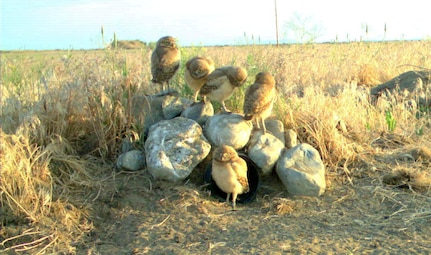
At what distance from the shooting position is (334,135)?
573cm

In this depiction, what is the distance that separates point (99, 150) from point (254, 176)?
5.71 feet

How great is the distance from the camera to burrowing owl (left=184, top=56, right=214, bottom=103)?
5566 mm

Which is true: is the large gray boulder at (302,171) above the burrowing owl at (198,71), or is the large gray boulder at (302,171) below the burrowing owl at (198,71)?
below

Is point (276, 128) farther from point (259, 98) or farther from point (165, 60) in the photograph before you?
point (165, 60)

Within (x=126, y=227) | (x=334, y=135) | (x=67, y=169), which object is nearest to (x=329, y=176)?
(x=334, y=135)

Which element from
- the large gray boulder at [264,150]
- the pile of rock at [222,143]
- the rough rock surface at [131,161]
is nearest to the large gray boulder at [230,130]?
the pile of rock at [222,143]

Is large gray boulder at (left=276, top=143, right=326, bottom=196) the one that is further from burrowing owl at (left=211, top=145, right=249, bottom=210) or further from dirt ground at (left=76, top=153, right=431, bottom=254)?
burrowing owl at (left=211, top=145, right=249, bottom=210)

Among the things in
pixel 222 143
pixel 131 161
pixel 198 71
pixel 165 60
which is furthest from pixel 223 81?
pixel 131 161

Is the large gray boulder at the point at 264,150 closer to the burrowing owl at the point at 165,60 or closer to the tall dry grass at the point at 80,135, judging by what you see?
the tall dry grass at the point at 80,135

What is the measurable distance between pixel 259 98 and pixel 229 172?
0.90 metres

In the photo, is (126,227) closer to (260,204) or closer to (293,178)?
(260,204)

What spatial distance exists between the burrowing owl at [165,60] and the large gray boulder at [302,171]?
168 cm

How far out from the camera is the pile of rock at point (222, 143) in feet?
16.6

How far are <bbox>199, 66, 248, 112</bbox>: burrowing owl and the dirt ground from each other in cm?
86
